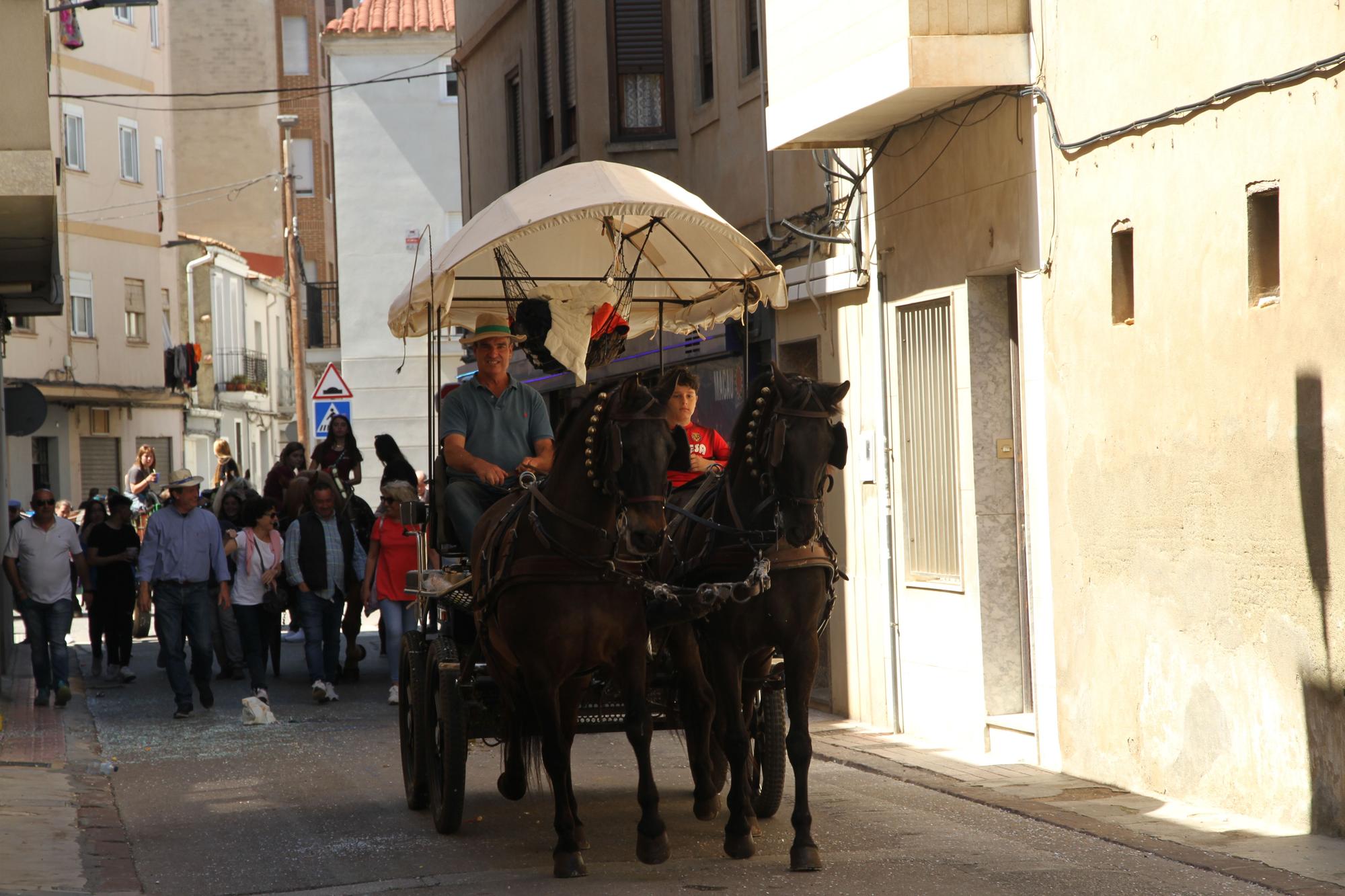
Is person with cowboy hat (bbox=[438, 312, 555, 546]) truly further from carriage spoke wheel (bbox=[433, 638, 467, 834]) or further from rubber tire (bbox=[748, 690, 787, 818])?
rubber tire (bbox=[748, 690, 787, 818])

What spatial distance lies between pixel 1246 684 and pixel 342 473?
41.2ft

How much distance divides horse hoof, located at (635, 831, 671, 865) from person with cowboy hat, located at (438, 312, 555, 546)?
6.60ft

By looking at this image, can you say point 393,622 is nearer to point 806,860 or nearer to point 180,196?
point 806,860

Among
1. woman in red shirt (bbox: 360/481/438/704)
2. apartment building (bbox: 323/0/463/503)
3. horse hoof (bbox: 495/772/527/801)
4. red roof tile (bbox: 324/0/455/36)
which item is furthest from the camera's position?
red roof tile (bbox: 324/0/455/36)

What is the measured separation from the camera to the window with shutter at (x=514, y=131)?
961 inches

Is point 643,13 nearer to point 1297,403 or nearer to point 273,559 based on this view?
point 273,559

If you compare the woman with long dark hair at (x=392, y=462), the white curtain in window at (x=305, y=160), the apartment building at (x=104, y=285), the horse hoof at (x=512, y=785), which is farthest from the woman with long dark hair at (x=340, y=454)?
the white curtain in window at (x=305, y=160)

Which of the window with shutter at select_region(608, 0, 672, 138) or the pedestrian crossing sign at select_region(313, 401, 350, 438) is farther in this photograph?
the pedestrian crossing sign at select_region(313, 401, 350, 438)

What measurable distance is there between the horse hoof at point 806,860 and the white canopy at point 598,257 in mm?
3350

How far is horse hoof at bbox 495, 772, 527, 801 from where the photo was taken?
8945 mm

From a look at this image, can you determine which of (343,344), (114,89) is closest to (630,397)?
(343,344)

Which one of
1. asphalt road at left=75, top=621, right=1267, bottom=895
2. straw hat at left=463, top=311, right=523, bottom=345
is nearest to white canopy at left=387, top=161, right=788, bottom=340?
straw hat at left=463, top=311, right=523, bottom=345

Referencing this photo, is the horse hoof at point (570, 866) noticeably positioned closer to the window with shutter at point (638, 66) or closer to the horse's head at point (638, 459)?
the horse's head at point (638, 459)

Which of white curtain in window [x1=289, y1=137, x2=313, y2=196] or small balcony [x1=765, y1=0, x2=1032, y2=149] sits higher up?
white curtain in window [x1=289, y1=137, x2=313, y2=196]
